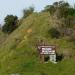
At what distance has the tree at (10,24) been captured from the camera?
178ft

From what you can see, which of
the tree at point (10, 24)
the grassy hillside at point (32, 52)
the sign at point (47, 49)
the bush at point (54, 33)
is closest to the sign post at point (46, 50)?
the sign at point (47, 49)

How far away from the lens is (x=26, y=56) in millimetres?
39562

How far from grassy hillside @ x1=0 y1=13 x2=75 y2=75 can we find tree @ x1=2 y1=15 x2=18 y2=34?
3.95m

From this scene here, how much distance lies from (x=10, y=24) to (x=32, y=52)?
1502 centimetres

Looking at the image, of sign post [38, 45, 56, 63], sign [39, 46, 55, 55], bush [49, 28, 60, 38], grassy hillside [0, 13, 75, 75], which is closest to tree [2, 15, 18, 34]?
grassy hillside [0, 13, 75, 75]

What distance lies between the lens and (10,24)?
54.6m

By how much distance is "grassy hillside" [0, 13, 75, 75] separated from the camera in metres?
36.0

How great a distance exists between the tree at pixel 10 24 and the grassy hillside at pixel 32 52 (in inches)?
155

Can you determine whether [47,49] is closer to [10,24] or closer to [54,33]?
[54,33]

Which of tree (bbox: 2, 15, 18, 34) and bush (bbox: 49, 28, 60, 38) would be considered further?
tree (bbox: 2, 15, 18, 34)

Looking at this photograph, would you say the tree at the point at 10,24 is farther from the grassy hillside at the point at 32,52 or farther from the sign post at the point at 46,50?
the sign post at the point at 46,50

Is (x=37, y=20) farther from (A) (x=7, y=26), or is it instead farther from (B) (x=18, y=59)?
(B) (x=18, y=59)

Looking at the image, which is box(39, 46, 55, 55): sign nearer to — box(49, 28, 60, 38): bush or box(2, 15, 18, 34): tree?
box(49, 28, 60, 38): bush

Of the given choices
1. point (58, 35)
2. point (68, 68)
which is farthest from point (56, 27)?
point (68, 68)
